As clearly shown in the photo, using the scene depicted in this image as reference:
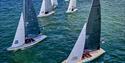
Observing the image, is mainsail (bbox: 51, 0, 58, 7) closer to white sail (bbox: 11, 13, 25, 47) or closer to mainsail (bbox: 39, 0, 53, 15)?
mainsail (bbox: 39, 0, 53, 15)

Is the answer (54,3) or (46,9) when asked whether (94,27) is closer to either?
(46,9)

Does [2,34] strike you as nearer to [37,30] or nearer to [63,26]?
[37,30]

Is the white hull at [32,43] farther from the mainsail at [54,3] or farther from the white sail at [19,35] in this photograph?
the mainsail at [54,3]

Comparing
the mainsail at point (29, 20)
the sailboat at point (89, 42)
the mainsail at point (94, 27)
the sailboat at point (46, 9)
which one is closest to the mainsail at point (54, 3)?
the sailboat at point (46, 9)

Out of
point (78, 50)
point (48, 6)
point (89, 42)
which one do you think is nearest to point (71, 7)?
point (48, 6)

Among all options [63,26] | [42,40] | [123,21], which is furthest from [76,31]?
[123,21]
